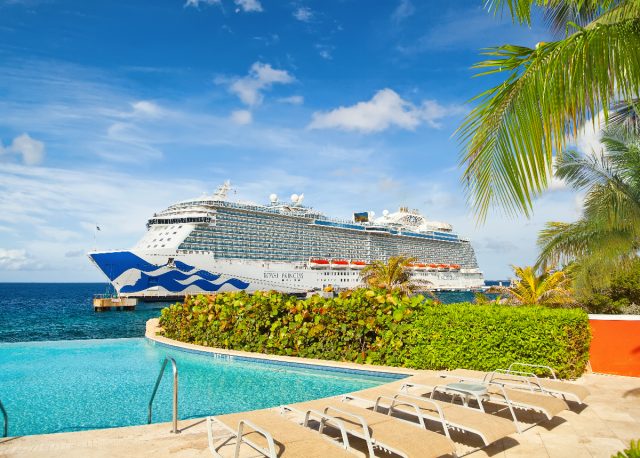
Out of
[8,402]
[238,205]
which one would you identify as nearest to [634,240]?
→ [8,402]

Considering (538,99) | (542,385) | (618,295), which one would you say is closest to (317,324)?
(542,385)

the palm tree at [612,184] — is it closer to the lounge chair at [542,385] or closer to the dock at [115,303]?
the lounge chair at [542,385]

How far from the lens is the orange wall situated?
20.5 feet

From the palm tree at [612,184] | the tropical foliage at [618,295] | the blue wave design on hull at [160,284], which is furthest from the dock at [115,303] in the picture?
the palm tree at [612,184]

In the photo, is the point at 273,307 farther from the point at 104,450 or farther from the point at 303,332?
the point at 104,450

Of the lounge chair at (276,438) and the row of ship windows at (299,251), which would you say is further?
the row of ship windows at (299,251)

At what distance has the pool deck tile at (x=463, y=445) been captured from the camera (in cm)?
339

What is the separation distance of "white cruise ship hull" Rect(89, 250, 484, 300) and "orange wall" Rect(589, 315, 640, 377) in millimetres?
20754

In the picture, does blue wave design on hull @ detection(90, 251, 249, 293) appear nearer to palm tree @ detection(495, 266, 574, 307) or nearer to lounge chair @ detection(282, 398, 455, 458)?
palm tree @ detection(495, 266, 574, 307)

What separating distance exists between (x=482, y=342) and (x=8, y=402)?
21.6ft

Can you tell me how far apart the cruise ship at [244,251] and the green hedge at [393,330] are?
1836 centimetres

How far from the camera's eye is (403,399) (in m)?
4.18

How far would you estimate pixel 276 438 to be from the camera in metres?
2.85

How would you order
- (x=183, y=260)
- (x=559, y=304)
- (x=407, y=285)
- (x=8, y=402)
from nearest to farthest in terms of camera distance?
(x=8, y=402) < (x=559, y=304) < (x=407, y=285) < (x=183, y=260)
